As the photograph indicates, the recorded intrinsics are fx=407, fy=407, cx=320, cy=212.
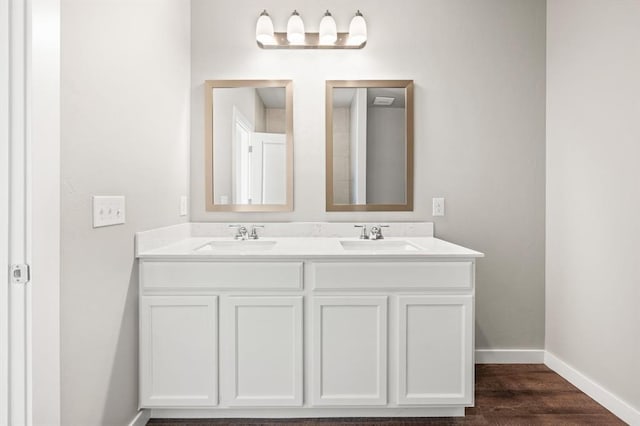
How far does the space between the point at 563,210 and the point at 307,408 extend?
1852 mm

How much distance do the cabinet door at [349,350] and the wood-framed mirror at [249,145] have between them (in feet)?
2.93

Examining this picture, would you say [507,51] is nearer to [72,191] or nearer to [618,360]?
[618,360]

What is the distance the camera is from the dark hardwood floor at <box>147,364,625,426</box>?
6.37ft

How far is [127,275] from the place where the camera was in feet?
5.78

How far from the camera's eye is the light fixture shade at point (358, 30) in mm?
2463

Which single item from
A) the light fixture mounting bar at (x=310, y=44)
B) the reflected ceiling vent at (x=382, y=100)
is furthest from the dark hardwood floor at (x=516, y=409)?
the light fixture mounting bar at (x=310, y=44)

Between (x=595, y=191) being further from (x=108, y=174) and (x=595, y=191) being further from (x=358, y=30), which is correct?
(x=108, y=174)

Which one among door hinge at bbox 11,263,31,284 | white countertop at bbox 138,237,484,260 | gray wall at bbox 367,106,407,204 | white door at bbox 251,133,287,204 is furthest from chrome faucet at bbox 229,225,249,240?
door hinge at bbox 11,263,31,284

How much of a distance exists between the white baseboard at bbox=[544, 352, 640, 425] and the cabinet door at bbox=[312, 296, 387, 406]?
1.15 meters

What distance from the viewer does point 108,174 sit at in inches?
62.2

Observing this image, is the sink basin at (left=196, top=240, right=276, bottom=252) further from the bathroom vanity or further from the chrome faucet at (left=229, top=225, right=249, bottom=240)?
the bathroom vanity

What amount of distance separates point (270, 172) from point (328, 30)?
93cm

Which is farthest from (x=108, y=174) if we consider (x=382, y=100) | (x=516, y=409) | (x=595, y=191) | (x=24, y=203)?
(x=595, y=191)

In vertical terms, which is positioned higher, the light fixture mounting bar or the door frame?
the light fixture mounting bar
